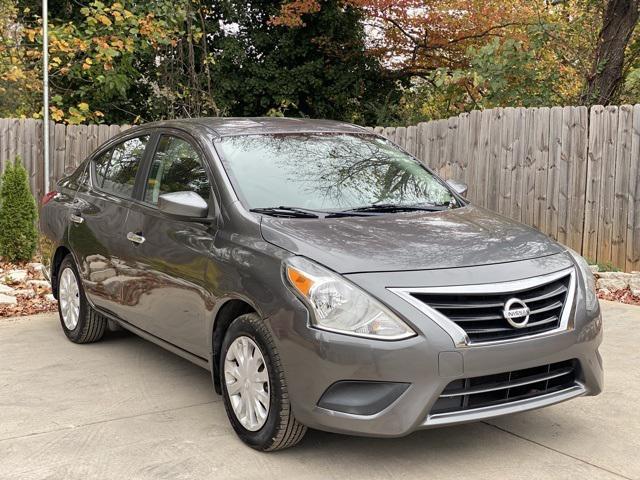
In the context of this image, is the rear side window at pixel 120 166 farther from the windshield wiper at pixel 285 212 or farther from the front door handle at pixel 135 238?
the windshield wiper at pixel 285 212

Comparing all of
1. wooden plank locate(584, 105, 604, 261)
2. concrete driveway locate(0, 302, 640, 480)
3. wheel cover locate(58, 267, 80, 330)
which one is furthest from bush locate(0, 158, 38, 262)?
wooden plank locate(584, 105, 604, 261)

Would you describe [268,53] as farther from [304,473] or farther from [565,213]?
[304,473]

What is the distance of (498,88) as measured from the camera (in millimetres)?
11656

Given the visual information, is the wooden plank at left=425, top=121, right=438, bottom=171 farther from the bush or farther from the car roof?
the bush

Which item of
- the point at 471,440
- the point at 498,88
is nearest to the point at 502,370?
the point at 471,440

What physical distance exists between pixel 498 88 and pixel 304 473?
9.21 meters

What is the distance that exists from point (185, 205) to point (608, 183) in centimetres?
549

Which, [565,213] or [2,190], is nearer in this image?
[565,213]

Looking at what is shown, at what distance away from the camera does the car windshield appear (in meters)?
4.34

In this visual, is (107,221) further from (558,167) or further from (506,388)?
(558,167)

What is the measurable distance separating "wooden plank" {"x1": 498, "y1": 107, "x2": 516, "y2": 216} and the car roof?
4121 mm

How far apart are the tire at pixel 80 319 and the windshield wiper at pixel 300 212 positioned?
2369 millimetres

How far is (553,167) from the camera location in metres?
8.57

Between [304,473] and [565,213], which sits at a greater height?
[565,213]
